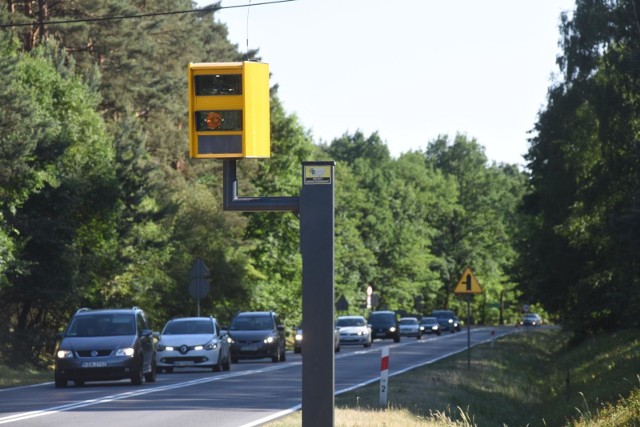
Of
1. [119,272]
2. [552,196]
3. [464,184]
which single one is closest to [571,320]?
[552,196]

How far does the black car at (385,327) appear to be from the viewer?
7481 cm

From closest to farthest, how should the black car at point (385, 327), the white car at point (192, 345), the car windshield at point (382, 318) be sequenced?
the white car at point (192, 345), the black car at point (385, 327), the car windshield at point (382, 318)

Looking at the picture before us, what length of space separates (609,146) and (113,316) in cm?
2107

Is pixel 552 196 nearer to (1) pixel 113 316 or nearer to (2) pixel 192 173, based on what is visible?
(2) pixel 192 173

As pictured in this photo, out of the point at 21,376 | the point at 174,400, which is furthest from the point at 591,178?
the point at 174,400

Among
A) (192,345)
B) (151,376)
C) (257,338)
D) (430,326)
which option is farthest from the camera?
(430,326)

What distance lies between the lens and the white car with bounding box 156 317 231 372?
35.6 metres

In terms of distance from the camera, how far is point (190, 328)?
36219 mm

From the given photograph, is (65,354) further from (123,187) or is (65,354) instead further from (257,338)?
(123,187)

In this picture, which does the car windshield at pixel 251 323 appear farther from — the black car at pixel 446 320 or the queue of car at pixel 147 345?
the black car at pixel 446 320

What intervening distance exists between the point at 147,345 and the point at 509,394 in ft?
26.9

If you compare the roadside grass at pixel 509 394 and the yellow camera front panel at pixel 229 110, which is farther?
the roadside grass at pixel 509 394

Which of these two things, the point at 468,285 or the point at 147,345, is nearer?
the point at 147,345

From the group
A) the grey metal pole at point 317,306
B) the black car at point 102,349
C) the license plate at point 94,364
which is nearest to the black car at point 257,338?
the black car at point 102,349
